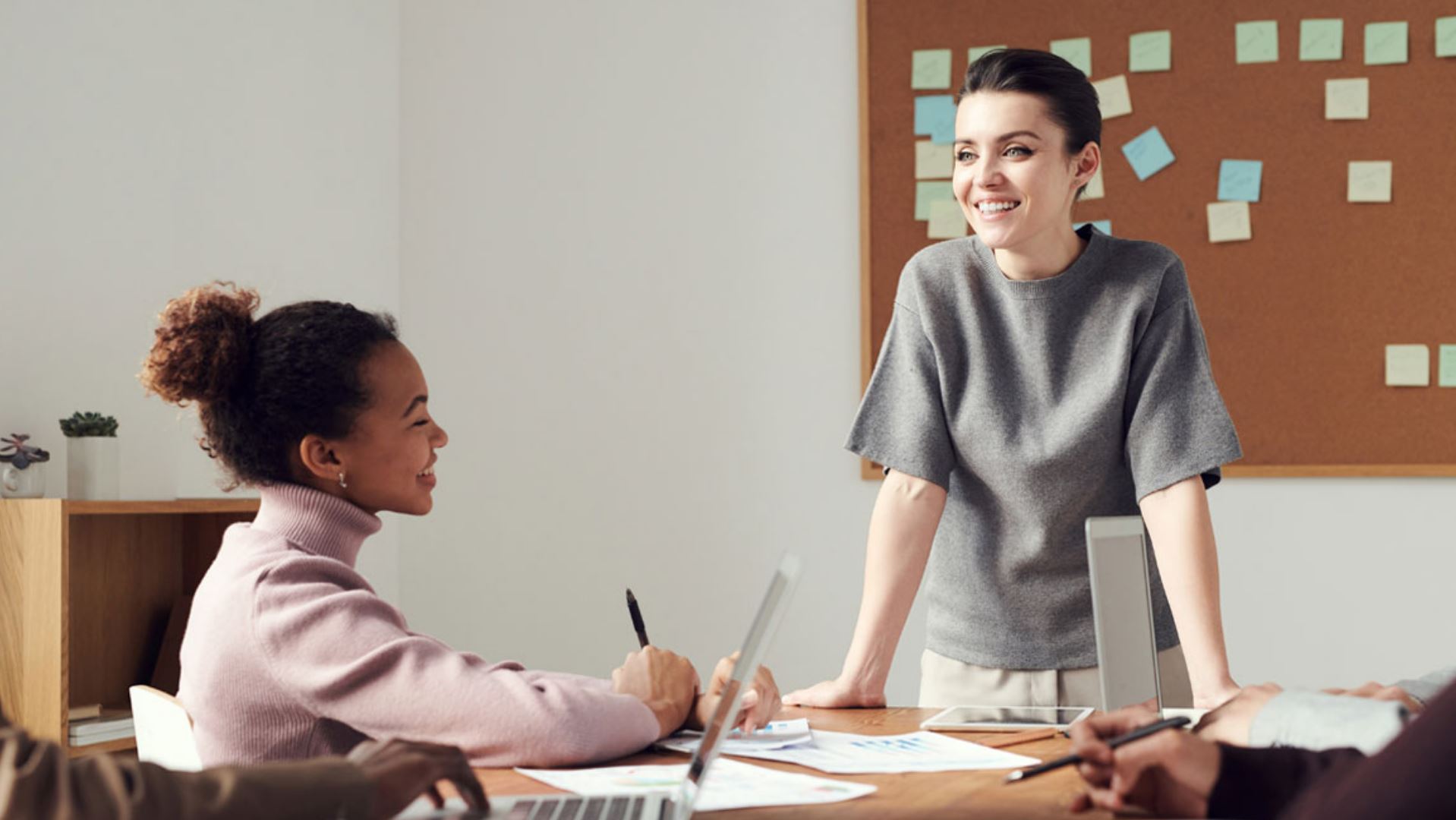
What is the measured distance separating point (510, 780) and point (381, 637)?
0.57 feet

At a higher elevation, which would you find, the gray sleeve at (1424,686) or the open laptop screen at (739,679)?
the open laptop screen at (739,679)

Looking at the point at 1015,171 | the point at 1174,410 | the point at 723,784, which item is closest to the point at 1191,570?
the point at 1174,410

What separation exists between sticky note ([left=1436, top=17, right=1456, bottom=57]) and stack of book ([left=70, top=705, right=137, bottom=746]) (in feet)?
9.75

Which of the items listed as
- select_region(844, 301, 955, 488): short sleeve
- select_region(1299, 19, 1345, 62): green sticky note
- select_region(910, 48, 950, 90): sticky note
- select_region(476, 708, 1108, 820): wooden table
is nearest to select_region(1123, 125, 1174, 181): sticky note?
select_region(1299, 19, 1345, 62): green sticky note

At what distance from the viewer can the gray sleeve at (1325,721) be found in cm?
98

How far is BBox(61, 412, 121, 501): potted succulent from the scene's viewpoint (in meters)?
2.37

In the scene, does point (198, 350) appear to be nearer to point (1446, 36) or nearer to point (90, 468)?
point (90, 468)

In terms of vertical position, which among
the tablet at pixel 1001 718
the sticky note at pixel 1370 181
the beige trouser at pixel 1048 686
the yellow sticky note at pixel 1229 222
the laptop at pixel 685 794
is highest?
the sticky note at pixel 1370 181

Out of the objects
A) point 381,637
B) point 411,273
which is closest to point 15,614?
point 381,637

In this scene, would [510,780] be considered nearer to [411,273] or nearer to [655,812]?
[655,812]

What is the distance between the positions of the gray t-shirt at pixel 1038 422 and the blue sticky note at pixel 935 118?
57.8 inches

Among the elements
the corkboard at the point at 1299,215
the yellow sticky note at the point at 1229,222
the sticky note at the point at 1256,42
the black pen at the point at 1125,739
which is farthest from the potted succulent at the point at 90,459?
the sticky note at the point at 1256,42

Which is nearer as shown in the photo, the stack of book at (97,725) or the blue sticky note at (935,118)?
the stack of book at (97,725)

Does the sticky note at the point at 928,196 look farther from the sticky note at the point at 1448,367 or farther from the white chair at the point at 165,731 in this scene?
the white chair at the point at 165,731
